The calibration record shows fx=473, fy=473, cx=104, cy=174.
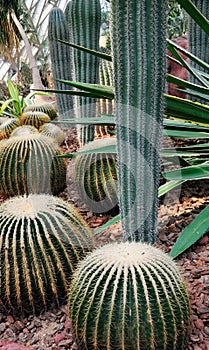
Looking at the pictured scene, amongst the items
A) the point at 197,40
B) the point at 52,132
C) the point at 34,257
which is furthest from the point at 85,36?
the point at 34,257

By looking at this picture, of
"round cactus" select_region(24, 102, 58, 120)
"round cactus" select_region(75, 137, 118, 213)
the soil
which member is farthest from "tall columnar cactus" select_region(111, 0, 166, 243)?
"round cactus" select_region(24, 102, 58, 120)

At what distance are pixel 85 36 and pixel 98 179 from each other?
1.25 m

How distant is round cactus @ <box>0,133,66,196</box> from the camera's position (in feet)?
11.1

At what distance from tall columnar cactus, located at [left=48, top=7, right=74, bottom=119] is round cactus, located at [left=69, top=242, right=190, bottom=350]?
3.55 meters

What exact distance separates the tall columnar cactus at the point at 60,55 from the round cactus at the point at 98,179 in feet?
6.92

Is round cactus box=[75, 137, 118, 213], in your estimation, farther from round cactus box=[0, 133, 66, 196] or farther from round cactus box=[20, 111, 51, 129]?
round cactus box=[20, 111, 51, 129]

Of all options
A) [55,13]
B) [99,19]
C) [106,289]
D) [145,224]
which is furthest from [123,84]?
[55,13]

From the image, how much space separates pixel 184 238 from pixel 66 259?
0.54 metres

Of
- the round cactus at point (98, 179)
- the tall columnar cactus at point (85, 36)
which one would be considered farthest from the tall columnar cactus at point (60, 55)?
the round cactus at point (98, 179)

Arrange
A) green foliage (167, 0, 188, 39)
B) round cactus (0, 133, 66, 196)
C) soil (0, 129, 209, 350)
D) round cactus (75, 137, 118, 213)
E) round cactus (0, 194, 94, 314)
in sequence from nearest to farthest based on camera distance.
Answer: soil (0, 129, 209, 350) → round cactus (0, 194, 94, 314) → round cactus (75, 137, 118, 213) → round cactus (0, 133, 66, 196) → green foliage (167, 0, 188, 39)

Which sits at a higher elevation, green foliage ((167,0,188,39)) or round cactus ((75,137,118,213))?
green foliage ((167,0,188,39))

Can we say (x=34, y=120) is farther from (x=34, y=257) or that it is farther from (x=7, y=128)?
(x=34, y=257)

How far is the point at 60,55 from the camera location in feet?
16.4

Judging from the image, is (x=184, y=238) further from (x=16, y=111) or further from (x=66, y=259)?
(x=16, y=111)
